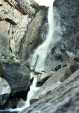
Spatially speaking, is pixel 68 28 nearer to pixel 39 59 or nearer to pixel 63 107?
pixel 39 59

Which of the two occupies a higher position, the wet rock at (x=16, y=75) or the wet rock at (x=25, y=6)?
the wet rock at (x=25, y=6)

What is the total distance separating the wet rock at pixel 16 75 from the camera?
11477 millimetres

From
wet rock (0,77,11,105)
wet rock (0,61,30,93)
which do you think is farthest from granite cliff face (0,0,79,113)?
wet rock (0,77,11,105)

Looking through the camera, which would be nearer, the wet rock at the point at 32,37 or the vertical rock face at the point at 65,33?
the vertical rock face at the point at 65,33

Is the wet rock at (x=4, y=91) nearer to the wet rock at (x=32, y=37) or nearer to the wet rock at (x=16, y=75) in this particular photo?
the wet rock at (x=16, y=75)

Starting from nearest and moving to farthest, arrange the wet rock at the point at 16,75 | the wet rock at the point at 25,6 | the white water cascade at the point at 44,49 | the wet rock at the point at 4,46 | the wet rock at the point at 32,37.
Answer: the wet rock at the point at 16,75 < the wet rock at the point at 4,46 < the white water cascade at the point at 44,49 < the wet rock at the point at 32,37 < the wet rock at the point at 25,6

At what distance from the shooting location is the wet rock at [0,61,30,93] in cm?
1148

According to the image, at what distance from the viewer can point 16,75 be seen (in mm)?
11648

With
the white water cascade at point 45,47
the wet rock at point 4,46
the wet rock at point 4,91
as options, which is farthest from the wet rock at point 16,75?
the white water cascade at point 45,47

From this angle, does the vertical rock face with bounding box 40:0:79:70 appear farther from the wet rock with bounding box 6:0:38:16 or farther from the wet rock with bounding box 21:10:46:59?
the wet rock with bounding box 6:0:38:16

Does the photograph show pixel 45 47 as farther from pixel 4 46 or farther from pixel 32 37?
pixel 4 46

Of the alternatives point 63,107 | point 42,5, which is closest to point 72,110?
point 63,107

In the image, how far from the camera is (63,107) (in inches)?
41.1

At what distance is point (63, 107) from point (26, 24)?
13615 millimetres
